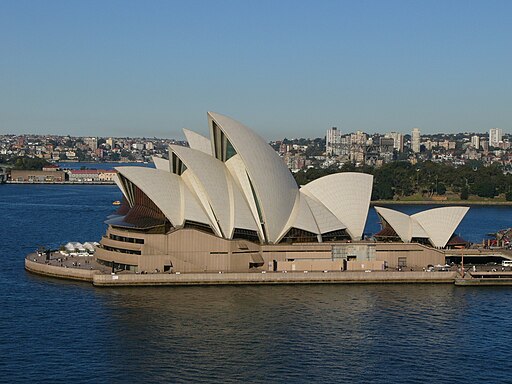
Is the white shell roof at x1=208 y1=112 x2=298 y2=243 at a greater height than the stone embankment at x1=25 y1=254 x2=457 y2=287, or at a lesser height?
greater

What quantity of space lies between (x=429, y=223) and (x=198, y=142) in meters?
14.9

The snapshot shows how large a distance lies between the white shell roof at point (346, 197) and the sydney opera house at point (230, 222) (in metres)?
0.18

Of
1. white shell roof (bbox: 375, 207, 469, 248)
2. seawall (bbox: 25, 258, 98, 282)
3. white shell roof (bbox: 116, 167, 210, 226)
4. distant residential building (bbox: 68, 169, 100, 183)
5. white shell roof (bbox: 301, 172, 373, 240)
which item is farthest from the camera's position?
distant residential building (bbox: 68, 169, 100, 183)

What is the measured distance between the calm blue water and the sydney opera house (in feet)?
9.53

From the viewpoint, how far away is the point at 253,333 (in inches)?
1344

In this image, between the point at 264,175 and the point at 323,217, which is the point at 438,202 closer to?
the point at 323,217

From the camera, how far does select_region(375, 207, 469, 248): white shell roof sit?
50.8m

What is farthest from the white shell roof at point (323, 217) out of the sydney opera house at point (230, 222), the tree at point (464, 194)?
the tree at point (464, 194)

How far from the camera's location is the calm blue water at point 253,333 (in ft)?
95.7

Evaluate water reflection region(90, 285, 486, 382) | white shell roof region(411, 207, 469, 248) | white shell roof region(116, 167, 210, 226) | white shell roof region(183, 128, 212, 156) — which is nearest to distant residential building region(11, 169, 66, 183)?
white shell roof region(183, 128, 212, 156)

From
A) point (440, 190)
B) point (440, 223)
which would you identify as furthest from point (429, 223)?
point (440, 190)

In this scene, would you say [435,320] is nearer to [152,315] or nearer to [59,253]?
[152,315]

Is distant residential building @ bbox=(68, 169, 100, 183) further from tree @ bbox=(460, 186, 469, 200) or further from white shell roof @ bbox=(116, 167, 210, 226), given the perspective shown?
white shell roof @ bbox=(116, 167, 210, 226)

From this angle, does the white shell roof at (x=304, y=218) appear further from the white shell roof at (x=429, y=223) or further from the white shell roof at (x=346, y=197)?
the white shell roof at (x=429, y=223)
